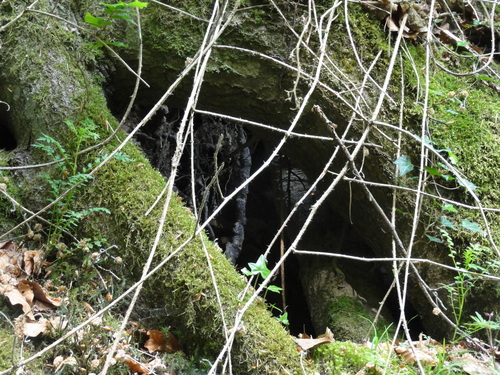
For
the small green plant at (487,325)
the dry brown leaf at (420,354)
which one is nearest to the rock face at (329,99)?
the small green plant at (487,325)

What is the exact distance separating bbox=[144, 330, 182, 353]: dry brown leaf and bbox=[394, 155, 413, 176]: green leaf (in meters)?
1.60

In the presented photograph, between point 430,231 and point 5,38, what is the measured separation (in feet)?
9.15

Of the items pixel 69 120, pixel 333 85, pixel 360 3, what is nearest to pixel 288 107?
pixel 333 85

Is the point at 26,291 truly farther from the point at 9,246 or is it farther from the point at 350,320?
the point at 350,320

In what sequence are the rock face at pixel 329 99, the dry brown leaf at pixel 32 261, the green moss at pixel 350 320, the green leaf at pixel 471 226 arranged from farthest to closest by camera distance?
the green moss at pixel 350 320
the rock face at pixel 329 99
the green leaf at pixel 471 226
the dry brown leaf at pixel 32 261

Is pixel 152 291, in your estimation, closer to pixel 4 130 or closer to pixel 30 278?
pixel 30 278

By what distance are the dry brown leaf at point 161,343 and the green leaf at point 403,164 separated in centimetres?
160

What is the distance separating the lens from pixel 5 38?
282 centimetres

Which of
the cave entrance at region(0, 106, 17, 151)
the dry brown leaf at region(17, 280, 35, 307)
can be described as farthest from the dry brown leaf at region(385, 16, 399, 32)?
the dry brown leaf at region(17, 280, 35, 307)

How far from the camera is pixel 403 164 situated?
283cm

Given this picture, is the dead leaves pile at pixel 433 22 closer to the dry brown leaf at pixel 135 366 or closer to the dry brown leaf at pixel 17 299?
the dry brown leaf at pixel 135 366

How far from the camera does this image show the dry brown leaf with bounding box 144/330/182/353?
224cm

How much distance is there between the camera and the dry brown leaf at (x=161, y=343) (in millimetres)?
2237

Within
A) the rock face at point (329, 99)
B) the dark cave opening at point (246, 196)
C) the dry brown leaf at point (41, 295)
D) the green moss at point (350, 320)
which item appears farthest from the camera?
the dark cave opening at point (246, 196)
